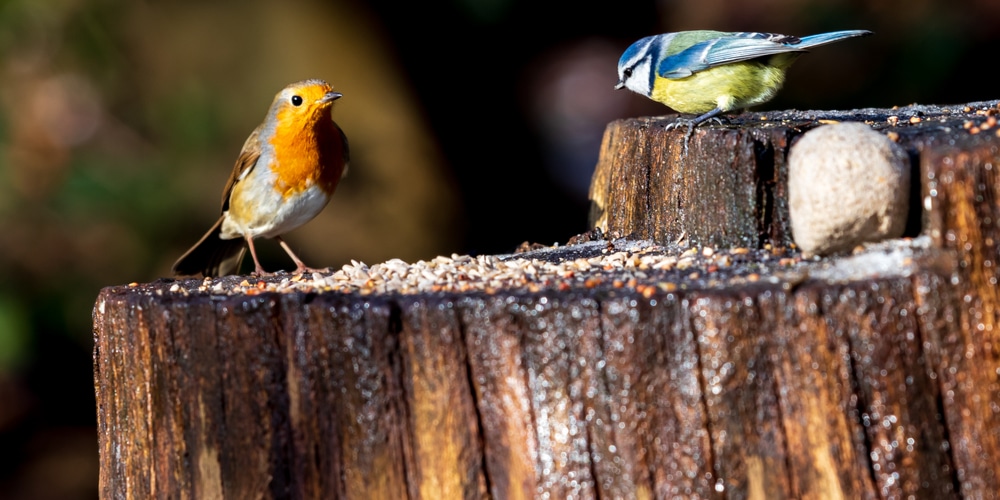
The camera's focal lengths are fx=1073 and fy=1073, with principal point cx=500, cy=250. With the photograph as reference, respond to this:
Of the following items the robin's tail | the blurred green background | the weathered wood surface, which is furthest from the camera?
the blurred green background

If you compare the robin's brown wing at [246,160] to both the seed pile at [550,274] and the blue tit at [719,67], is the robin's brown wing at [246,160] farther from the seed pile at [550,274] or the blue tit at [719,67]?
the blue tit at [719,67]

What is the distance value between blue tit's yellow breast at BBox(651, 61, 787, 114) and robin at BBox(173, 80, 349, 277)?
134 centimetres

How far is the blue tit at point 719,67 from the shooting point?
404cm

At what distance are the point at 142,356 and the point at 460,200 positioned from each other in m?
5.03

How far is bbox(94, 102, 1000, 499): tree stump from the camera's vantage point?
210 centimetres

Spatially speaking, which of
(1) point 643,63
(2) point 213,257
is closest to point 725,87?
(1) point 643,63

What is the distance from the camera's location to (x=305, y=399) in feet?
7.52

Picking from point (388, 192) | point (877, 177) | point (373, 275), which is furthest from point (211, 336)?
point (388, 192)

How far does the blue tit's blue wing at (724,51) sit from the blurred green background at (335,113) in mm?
2707

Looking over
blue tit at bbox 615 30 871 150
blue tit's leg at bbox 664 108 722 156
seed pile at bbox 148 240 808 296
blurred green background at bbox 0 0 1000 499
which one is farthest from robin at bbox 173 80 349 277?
blurred green background at bbox 0 0 1000 499

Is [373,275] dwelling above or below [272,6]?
below

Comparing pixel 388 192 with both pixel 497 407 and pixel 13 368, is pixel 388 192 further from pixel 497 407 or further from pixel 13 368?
pixel 497 407

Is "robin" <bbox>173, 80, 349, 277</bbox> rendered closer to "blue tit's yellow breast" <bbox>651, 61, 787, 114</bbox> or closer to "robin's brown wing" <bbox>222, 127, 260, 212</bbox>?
"robin's brown wing" <bbox>222, 127, 260, 212</bbox>

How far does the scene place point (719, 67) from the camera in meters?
4.10
